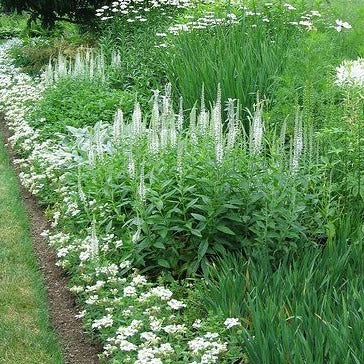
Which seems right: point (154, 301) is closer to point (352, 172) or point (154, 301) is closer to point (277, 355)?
point (277, 355)

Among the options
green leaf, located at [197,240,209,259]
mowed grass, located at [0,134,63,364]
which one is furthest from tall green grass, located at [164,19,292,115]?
green leaf, located at [197,240,209,259]

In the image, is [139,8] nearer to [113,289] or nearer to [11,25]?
[113,289]

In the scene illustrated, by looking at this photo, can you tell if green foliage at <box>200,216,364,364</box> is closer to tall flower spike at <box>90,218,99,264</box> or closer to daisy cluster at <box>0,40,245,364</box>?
daisy cluster at <box>0,40,245,364</box>

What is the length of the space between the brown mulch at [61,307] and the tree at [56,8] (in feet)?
20.1

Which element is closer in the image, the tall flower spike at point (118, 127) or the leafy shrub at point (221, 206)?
the leafy shrub at point (221, 206)

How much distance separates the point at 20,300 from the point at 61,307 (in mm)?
307

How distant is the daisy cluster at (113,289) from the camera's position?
3.30 metres

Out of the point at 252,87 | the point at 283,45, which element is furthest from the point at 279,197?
the point at 283,45

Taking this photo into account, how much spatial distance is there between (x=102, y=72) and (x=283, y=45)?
7.79 ft

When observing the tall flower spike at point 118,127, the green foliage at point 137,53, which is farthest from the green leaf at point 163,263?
the green foliage at point 137,53

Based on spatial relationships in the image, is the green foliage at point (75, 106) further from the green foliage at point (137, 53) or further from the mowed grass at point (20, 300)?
the mowed grass at point (20, 300)

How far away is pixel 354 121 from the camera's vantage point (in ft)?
15.4

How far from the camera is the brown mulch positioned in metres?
3.93

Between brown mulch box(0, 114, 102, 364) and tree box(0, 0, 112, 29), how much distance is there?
20.1 feet
